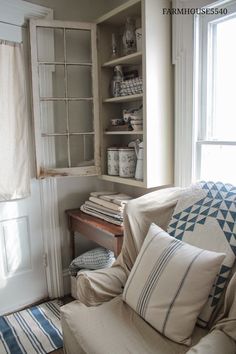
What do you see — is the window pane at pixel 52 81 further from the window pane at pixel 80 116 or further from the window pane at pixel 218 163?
the window pane at pixel 218 163

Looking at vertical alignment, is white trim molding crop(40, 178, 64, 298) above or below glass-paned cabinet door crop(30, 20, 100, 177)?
below

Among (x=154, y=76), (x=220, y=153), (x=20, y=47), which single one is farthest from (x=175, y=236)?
(x=20, y=47)

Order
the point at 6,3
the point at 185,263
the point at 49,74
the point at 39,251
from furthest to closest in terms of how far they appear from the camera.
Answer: the point at 39,251
the point at 49,74
the point at 6,3
the point at 185,263

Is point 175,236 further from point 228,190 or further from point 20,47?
point 20,47

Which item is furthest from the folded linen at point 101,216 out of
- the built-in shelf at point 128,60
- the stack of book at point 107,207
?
the built-in shelf at point 128,60

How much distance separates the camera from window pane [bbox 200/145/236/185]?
1.67 meters

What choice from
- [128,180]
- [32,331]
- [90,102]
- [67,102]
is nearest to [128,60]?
[90,102]

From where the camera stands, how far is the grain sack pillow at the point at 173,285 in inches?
45.0

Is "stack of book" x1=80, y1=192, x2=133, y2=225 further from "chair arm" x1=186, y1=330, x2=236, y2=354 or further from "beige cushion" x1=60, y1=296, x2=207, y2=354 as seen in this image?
"chair arm" x1=186, y1=330, x2=236, y2=354

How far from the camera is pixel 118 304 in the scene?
1393 mm

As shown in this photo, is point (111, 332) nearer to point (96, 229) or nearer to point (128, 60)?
point (96, 229)

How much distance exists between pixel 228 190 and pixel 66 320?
958mm

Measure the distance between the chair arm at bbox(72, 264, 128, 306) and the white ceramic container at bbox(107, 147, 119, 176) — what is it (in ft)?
2.59

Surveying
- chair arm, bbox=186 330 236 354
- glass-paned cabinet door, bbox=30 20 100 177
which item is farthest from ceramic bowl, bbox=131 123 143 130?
chair arm, bbox=186 330 236 354
